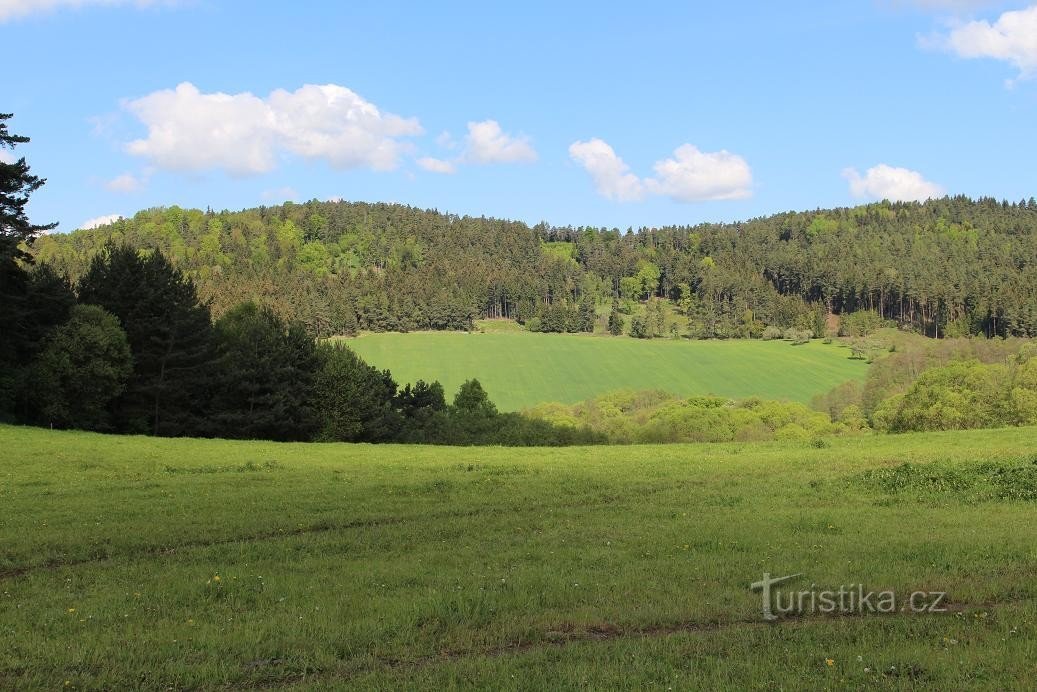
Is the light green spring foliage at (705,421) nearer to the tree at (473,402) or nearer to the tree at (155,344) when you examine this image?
the tree at (473,402)

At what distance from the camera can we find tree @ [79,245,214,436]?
55.1m

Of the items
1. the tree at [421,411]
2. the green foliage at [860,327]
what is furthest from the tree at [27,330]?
the green foliage at [860,327]

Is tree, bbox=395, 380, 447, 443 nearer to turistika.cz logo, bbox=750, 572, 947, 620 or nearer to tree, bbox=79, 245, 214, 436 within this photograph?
tree, bbox=79, 245, 214, 436

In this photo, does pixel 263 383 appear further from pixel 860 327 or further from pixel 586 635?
pixel 860 327

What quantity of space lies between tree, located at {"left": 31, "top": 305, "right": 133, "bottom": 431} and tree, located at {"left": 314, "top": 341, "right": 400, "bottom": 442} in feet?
75.9

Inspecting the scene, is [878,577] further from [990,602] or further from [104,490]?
[104,490]

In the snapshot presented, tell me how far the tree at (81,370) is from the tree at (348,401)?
75.9 feet

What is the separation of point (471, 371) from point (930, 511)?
129 m

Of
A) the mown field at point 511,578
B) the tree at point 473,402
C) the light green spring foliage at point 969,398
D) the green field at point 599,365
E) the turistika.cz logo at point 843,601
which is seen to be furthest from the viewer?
the green field at point 599,365

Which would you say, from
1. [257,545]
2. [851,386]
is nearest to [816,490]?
[257,545]

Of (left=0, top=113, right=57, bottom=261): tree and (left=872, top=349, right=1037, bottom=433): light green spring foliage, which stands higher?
(left=0, top=113, right=57, bottom=261): tree

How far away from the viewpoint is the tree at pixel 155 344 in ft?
181

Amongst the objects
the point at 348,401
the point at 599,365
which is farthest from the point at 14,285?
the point at 599,365

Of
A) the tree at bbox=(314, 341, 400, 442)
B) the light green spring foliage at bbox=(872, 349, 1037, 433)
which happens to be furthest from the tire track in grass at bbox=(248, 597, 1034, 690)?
the light green spring foliage at bbox=(872, 349, 1037, 433)
